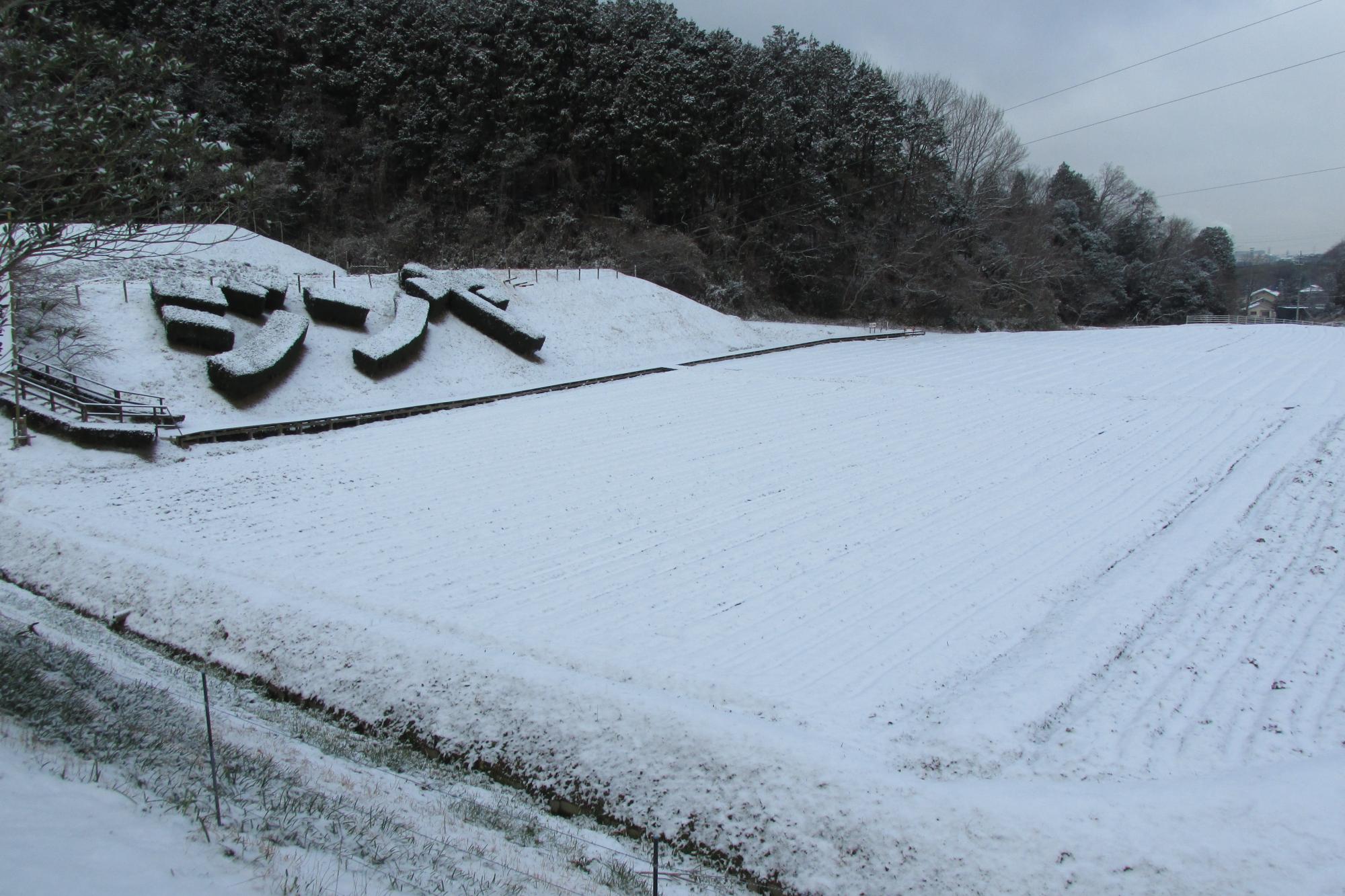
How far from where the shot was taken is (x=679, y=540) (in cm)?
1096

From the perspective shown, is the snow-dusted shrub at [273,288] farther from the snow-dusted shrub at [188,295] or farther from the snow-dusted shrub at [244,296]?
the snow-dusted shrub at [188,295]

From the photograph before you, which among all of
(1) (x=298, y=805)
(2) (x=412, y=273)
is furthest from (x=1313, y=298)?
(1) (x=298, y=805)

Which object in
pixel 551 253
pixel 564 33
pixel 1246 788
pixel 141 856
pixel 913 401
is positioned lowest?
pixel 1246 788

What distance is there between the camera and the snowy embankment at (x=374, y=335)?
682 inches

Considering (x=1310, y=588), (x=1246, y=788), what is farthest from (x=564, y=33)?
(x=1246, y=788)

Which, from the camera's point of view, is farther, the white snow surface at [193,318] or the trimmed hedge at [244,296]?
the trimmed hedge at [244,296]

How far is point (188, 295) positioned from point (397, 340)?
15.6ft

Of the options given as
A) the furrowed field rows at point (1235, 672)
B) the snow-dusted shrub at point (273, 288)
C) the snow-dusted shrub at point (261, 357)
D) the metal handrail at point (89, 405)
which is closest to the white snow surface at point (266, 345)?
the snow-dusted shrub at point (261, 357)

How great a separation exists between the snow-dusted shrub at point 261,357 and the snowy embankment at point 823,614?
2.52 metres

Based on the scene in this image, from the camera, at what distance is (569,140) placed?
122ft

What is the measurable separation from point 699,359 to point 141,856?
23239 mm

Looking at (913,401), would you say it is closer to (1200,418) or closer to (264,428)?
(1200,418)

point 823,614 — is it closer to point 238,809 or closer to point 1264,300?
point 238,809

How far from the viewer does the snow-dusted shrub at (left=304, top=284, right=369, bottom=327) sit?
20922mm
